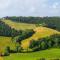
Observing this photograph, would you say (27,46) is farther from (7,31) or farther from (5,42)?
(7,31)

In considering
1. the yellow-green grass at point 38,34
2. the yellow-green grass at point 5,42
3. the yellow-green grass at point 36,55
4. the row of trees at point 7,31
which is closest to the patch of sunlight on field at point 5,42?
the yellow-green grass at point 5,42

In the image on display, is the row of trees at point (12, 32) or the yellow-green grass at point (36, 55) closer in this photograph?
the yellow-green grass at point (36, 55)

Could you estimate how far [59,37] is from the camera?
16062cm

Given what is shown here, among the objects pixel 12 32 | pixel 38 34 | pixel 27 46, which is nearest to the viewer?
pixel 27 46

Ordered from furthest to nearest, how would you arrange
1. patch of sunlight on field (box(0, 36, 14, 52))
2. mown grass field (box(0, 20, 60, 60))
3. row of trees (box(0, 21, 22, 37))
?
row of trees (box(0, 21, 22, 37)) < patch of sunlight on field (box(0, 36, 14, 52)) < mown grass field (box(0, 20, 60, 60))

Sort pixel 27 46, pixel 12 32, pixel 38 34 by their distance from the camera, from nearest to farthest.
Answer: pixel 27 46 → pixel 38 34 → pixel 12 32

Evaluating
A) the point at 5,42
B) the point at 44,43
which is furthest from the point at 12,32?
the point at 44,43

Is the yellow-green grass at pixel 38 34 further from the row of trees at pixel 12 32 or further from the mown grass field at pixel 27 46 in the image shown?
the row of trees at pixel 12 32

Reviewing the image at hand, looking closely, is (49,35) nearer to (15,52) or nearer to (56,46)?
(56,46)

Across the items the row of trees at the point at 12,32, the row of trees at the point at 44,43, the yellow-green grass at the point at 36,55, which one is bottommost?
the yellow-green grass at the point at 36,55

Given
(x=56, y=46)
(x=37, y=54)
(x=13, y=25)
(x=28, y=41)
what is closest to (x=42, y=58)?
(x=37, y=54)

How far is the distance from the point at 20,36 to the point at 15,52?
36.5 m

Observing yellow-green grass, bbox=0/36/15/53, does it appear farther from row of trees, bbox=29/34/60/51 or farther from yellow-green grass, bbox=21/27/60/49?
row of trees, bbox=29/34/60/51

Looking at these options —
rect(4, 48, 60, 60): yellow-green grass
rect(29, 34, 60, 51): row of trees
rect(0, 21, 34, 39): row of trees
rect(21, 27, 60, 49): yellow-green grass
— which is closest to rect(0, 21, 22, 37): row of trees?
rect(0, 21, 34, 39): row of trees
